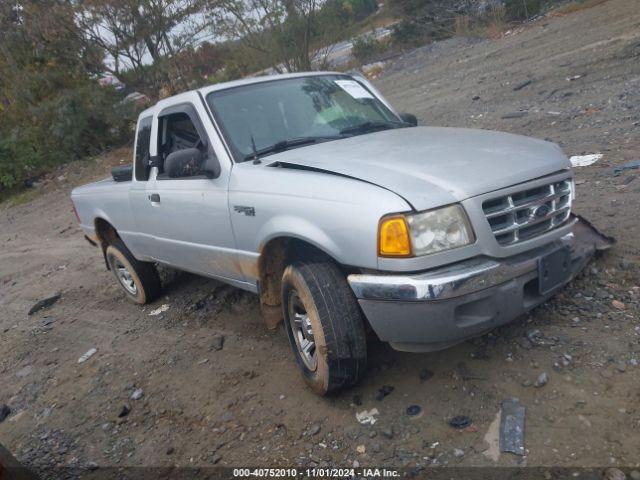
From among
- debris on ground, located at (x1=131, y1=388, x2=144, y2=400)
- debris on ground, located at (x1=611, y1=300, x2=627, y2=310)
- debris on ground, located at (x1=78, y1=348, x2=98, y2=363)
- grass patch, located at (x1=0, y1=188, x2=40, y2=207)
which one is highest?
grass patch, located at (x1=0, y1=188, x2=40, y2=207)

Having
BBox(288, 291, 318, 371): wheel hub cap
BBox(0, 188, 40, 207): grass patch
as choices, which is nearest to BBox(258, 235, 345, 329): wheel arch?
BBox(288, 291, 318, 371): wheel hub cap

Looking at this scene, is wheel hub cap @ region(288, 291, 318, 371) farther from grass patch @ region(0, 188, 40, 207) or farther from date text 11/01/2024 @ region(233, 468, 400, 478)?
→ grass patch @ region(0, 188, 40, 207)

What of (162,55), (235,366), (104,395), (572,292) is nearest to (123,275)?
(104,395)

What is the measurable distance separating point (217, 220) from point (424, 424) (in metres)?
1.80

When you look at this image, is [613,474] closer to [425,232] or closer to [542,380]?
[542,380]

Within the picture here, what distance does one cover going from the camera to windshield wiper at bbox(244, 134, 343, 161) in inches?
140

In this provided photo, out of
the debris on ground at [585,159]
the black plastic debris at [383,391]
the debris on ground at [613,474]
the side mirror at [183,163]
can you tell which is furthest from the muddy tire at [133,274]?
the debris on ground at [585,159]

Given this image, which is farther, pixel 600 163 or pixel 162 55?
pixel 162 55

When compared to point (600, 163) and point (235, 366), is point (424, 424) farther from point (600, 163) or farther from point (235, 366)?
point (600, 163)

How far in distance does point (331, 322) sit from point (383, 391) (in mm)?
605

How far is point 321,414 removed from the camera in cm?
312

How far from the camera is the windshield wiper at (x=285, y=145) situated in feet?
11.7

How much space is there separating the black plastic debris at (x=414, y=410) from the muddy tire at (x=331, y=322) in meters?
0.31

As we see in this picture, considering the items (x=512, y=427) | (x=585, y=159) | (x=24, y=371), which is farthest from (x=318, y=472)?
(x=585, y=159)
